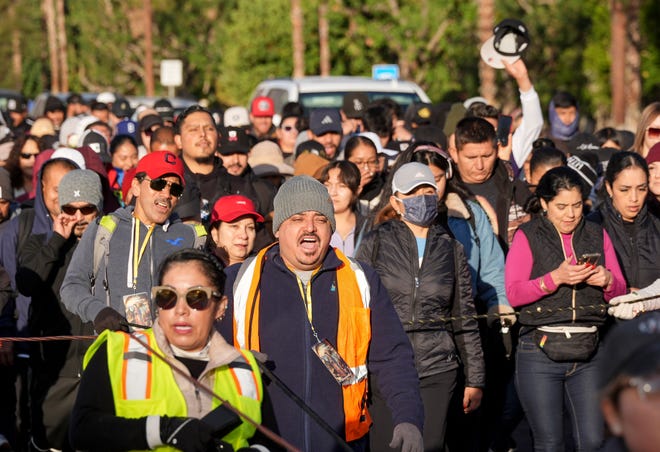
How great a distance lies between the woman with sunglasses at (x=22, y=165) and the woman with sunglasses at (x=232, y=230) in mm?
4243

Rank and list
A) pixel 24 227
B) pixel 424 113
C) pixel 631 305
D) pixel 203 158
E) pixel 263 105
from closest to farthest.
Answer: pixel 631 305 < pixel 24 227 < pixel 203 158 < pixel 424 113 < pixel 263 105

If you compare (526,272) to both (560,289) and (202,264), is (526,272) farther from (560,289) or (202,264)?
(202,264)

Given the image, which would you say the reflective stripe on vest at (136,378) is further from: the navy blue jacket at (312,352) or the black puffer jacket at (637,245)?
the black puffer jacket at (637,245)

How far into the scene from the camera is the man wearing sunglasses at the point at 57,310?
810 centimetres

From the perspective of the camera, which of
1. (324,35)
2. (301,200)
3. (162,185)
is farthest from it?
(324,35)

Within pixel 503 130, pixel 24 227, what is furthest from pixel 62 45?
pixel 24 227

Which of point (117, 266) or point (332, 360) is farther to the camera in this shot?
point (117, 266)

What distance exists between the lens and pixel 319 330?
231 inches

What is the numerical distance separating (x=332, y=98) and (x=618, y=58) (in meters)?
16.8

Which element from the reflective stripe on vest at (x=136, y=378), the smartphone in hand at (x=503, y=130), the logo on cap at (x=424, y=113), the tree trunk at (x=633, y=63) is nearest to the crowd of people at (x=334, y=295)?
the reflective stripe on vest at (x=136, y=378)

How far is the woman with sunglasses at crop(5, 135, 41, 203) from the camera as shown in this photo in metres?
12.5

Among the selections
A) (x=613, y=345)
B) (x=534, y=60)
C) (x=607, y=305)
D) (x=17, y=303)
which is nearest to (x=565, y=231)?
(x=607, y=305)

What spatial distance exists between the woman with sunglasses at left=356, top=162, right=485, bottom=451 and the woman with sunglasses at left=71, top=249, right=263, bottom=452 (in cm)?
266

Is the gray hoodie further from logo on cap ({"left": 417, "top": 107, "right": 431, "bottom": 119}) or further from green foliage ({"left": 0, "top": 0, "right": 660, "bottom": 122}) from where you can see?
green foliage ({"left": 0, "top": 0, "right": 660, "bottom": 122})
